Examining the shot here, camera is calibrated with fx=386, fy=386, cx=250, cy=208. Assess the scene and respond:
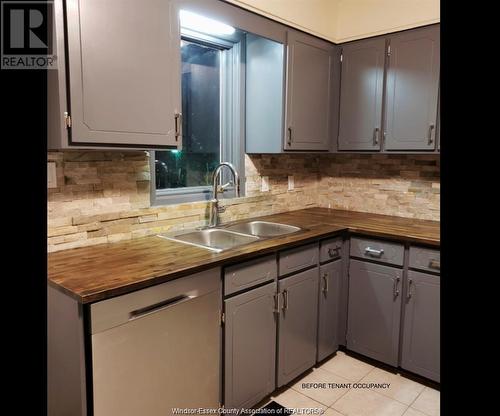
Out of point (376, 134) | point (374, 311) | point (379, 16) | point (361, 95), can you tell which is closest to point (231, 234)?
point (374, 311)

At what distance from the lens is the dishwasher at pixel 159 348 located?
133 cm

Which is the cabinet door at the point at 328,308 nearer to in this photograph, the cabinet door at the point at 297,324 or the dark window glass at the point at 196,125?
the cabinet door at the point at 297,324

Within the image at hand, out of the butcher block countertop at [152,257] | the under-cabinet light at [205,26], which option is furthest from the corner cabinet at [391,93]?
the under-cabinet light at [205,26]

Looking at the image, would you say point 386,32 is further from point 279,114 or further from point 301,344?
point 301,344

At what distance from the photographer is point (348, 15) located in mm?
2820

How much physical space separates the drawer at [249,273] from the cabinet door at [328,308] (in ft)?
1.62

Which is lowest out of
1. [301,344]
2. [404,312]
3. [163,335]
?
[301,344]

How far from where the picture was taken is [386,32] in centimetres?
262

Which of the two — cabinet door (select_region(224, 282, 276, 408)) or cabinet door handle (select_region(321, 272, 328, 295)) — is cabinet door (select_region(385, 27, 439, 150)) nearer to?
cabinet door handle (select_region(321, 272, 328, 295))

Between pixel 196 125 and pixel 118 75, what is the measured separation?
945 mm

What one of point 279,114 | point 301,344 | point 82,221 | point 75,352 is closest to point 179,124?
point 82,221

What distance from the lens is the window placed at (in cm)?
235

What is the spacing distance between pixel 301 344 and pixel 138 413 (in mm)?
1103
